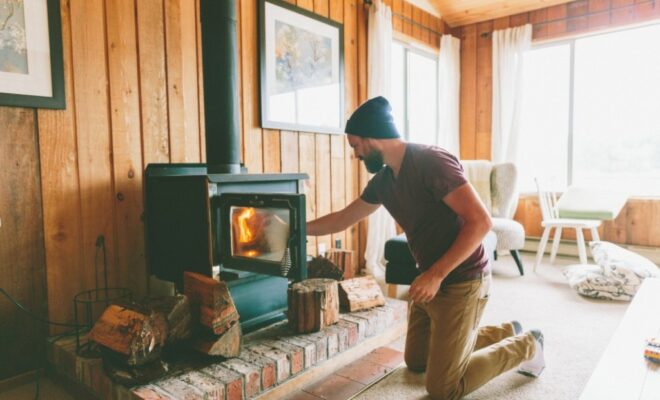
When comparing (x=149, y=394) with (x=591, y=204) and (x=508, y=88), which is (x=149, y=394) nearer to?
(x=591, y=204)

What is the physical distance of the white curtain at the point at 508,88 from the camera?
4812mm

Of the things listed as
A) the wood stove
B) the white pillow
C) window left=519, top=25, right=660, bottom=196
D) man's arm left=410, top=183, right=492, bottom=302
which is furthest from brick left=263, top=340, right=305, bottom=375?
A: window left=519, top=25, right=660, bottom=196

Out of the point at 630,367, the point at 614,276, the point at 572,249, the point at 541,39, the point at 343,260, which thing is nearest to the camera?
the point at 630,367

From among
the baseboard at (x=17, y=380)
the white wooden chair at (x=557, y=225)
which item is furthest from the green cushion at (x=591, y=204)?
the baseboard at (x=17, y=380)

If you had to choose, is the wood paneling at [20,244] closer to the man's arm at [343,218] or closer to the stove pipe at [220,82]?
the stove pipe at [220,82]

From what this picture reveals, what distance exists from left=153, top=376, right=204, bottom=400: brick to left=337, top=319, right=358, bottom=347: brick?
2.54 ft

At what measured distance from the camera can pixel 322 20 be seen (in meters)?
3.43

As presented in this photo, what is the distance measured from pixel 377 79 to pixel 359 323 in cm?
235

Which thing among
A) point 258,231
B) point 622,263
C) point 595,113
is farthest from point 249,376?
point 595,113

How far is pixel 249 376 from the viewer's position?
167 centimetres

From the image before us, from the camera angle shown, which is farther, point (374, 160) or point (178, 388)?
point (374, 160)

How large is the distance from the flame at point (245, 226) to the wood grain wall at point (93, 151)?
74cm

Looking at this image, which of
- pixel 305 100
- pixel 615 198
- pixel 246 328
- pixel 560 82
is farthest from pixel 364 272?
pixel 560 82

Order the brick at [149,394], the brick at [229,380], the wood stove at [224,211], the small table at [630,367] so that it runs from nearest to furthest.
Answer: the small table at [630,367], the brick at [149,394], the brick at [229,380], the wood stove at [224,211]
